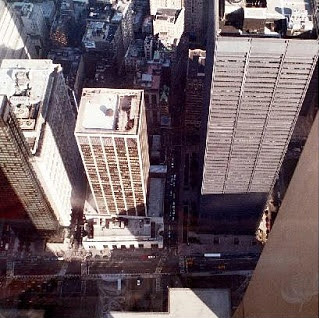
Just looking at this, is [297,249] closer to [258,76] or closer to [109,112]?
[258,76]

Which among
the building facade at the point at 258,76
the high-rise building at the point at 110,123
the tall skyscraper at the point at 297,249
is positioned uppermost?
the tall skyscraper at the point at 297,249

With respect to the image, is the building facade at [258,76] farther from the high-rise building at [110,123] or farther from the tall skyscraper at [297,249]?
the tall skyscraper at [297,249]

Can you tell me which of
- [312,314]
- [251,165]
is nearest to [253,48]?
[251,165]

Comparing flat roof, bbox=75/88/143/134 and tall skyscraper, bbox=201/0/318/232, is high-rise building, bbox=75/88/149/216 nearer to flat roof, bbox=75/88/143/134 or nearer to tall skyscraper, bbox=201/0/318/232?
flat roof, bbox=75/88/143/134

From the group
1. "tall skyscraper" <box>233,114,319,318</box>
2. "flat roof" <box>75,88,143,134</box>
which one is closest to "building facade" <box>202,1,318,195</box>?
"flat roof" <box>75,88,143,134</box>

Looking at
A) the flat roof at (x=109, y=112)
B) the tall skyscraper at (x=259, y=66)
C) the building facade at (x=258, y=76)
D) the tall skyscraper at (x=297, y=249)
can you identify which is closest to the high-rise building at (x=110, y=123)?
the flat roof at (x=109, y=112)

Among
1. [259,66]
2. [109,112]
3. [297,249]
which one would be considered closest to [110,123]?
[109,112]

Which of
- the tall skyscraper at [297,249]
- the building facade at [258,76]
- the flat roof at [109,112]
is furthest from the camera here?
the flat roof at [109,112]

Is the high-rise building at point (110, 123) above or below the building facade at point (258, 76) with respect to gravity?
below
